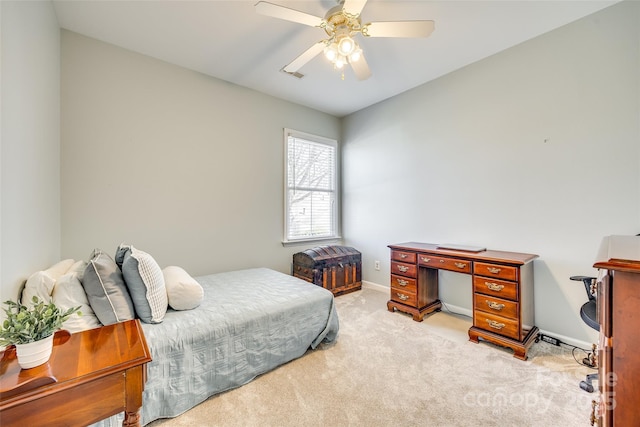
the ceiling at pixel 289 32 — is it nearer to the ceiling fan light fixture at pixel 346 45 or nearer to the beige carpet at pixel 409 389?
the ceiling fan light fixture at pixel 346 45

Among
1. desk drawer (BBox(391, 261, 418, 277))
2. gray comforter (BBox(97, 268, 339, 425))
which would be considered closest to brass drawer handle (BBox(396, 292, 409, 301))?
desk drawer (BBox(391, 261, 418, 277))

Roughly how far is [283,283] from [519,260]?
2.06 metres

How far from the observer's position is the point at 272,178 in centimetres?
350

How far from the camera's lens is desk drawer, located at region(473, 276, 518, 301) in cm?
210

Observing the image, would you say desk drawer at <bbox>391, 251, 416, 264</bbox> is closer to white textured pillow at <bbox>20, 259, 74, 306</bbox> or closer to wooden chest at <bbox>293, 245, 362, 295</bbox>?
wooden chest at <bbox>293, 245, 362, 295</bbox>

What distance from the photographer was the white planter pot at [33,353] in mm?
781

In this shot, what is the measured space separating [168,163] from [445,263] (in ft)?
10.1

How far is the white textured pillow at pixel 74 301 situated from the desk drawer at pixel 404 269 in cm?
263

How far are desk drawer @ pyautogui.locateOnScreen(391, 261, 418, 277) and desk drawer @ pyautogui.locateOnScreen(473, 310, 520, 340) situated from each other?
67cm

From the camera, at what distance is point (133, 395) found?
88 cm

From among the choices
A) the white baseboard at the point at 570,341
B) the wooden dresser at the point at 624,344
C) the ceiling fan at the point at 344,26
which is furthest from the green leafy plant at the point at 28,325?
the white baseboard at the point at 570,341

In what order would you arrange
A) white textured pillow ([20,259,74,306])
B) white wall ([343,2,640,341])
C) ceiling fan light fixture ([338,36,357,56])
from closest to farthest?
white textured pillow ([20,259,74,306])
ceiling fan light fixture ([338,36,357,56])
white wall ([343,2,640,341])

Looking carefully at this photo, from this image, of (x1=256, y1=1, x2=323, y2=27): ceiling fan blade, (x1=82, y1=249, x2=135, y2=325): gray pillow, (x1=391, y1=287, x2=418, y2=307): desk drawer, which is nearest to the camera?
(x1=82, y1=249, x2=135, y2=325): gray pillow

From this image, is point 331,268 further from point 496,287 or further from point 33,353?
point 33,353
